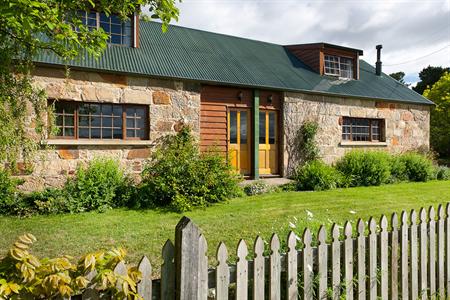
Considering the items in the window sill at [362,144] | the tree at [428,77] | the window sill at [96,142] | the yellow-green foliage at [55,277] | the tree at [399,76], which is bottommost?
the yellow-green foliage at [55,277]

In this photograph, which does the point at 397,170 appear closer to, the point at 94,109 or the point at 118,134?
the point at 118,134

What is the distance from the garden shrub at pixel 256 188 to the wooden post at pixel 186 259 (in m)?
8.83

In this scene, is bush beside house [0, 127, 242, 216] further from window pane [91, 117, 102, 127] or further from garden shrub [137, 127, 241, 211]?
window pane [91, 117, 102, 127]

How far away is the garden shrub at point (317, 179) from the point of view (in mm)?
12047

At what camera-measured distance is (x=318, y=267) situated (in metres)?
3.16

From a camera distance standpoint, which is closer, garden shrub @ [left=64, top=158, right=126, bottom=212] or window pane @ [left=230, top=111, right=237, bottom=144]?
garden shrub @ [left=64, top=158, right=126, bottom=212]

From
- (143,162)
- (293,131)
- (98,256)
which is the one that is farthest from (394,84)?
(98,256)

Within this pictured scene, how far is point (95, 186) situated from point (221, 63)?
636 cm

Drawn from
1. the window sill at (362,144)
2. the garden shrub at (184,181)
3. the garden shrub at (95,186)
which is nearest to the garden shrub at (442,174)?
the window sill at (362,144)

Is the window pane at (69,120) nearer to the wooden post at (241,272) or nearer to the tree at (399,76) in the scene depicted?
the wooden post at (241,272)

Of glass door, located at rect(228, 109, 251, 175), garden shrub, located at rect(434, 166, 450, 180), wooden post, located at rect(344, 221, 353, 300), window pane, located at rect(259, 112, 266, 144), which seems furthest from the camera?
garden shrub, located at rect(434, 166, 450, 180)

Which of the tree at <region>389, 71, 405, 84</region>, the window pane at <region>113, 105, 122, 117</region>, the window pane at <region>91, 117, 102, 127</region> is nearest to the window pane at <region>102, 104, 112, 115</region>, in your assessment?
the window pane at <region>113, 105, 122, 117</region>

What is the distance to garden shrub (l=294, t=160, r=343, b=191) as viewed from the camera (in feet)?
39.5

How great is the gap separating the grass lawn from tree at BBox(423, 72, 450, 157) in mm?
16718
